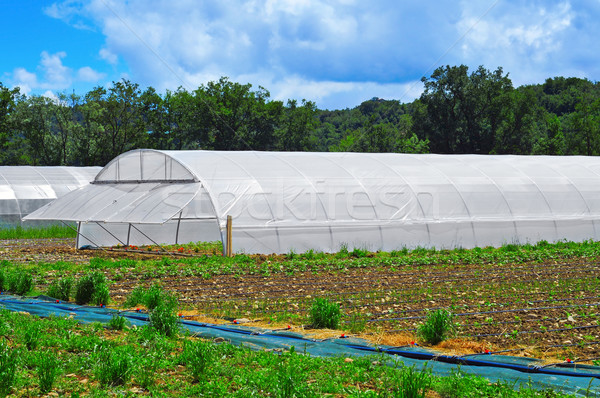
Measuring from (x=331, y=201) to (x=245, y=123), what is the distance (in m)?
50.8

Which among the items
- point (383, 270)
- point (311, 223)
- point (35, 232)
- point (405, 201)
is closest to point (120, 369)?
point (383, 270)

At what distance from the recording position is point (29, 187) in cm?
4009

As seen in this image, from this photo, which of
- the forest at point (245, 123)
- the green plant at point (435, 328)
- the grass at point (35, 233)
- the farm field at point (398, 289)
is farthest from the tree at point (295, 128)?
the green plant at point (435, 328)

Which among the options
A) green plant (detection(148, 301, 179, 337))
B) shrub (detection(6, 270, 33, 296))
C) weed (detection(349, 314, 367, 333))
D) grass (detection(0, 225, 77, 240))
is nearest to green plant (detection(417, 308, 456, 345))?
weed (detection(349, 314, 367, 333))

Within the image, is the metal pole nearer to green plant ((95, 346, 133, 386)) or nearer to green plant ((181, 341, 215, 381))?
green plant ((181, 341, 215, 381))

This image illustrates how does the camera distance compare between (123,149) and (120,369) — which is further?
(123,149)

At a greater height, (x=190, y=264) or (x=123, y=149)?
(x=123, y=149)

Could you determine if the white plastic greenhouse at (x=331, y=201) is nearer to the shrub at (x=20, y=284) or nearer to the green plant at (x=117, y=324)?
the shrub at (x=20, y=284)

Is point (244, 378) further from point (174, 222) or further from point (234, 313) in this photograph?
point (174, 222)

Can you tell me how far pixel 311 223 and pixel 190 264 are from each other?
5.61 meters

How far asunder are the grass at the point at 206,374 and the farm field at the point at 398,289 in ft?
6.48

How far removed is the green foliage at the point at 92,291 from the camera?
1259 cm

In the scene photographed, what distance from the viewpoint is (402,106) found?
127 metres

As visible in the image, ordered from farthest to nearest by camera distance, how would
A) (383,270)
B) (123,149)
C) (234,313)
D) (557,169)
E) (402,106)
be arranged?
(402,106), (123,149), (557,169), (383,270), (234,313)
